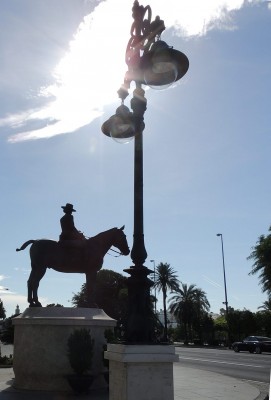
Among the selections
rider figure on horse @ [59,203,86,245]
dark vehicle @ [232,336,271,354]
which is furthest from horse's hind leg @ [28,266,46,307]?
dark vehicle @ [232,336,271,354]

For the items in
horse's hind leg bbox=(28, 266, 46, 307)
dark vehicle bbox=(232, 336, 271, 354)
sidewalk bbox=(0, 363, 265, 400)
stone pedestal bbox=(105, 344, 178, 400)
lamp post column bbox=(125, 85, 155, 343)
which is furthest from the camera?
dark vehicle bbox=(232, 336, 271, 354)

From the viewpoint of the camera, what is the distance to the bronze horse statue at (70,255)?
13.8m

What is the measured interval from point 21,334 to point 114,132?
332 inches

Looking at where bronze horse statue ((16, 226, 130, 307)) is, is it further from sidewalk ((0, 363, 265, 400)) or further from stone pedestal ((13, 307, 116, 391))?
sidewalk ((0, 363, 265, 400))

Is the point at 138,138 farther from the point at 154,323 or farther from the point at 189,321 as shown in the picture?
the point at 189,321

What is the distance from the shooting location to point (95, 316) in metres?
13.3

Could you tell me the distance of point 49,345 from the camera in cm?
1259

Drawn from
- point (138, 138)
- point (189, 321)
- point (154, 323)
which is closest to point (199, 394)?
point (154, 323)

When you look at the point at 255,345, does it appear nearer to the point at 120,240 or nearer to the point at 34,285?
the point at 120,240

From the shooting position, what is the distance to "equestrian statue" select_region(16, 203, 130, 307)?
13.8 metres

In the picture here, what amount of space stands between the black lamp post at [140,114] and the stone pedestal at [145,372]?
21 cm

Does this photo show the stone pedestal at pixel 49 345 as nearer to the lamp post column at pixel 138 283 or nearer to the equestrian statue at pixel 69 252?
the equestrian statue at pixel 69 252

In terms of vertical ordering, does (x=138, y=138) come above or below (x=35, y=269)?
above

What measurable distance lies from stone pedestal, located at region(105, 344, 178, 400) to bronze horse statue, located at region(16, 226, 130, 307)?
26.8 ft
